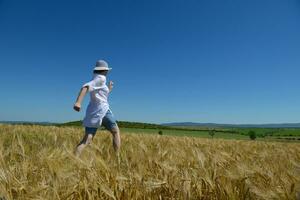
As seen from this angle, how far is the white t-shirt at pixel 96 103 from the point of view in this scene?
4715 mm

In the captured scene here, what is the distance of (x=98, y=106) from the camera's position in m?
4.78

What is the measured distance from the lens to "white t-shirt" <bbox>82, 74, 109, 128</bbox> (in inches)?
186

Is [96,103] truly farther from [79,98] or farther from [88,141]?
[88,141]

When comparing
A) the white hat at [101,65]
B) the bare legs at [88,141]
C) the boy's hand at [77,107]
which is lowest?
the bare legs at [88,141]

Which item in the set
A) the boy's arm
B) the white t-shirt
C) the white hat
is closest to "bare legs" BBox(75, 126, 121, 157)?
the white t-shirt

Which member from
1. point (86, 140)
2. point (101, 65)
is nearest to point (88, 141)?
point (86, 140)

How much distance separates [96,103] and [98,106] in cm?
6

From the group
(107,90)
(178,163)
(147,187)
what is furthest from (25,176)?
(107,90)

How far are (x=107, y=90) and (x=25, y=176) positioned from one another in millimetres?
2845

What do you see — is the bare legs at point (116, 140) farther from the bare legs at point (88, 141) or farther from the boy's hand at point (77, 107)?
the boy's hand at point (77, 107)

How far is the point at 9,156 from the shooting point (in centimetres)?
329

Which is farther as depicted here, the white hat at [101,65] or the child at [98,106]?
the white hat at [101,65]

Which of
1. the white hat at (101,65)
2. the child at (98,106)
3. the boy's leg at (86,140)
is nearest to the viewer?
the boy's leg at (86,140)

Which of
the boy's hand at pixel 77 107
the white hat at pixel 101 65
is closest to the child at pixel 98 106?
the white hat at pixel 101 65
